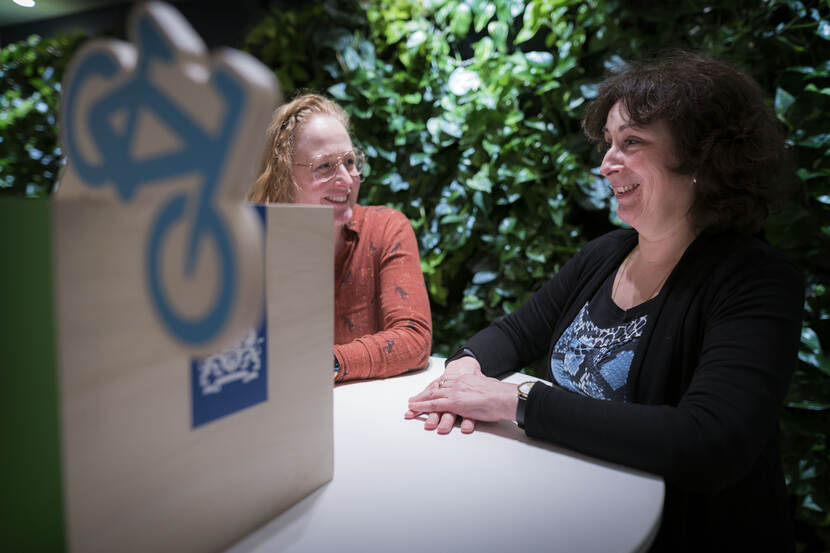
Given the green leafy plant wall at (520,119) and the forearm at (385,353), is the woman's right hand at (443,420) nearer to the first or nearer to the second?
the forearm at (385,353)

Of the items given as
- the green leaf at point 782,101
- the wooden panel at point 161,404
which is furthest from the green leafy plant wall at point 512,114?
the wooden panel at point 161,404

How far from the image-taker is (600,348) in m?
1.27

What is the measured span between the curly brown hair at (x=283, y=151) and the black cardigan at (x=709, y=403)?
821mm

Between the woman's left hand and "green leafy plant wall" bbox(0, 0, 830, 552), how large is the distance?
3.77ft

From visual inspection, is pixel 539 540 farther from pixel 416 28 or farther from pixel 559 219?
pixel 416 28

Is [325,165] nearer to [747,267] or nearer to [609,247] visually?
[609,247]

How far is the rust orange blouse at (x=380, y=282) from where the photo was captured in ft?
4.93

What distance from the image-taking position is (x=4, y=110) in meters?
3.25

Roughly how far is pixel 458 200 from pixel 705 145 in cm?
136

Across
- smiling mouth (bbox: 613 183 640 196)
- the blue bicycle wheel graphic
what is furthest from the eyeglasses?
the blue bicycle wheel graphic

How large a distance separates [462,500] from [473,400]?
272 millimetres

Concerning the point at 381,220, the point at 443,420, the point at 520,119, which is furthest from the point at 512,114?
the point at 443,420

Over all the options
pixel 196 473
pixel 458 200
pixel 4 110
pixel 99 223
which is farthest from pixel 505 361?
pixel 4 110

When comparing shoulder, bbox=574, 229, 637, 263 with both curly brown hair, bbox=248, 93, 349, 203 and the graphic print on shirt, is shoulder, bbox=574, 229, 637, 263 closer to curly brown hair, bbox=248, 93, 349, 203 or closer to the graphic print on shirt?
the graphic print on shirt
